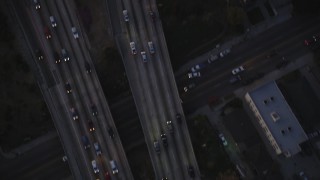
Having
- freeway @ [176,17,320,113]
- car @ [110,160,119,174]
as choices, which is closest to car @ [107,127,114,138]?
car @ [110,160,119,174]

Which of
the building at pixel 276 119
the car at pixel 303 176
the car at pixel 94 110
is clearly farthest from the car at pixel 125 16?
the car at pixel 303 176

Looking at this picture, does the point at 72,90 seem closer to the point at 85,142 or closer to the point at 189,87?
the point at 85,142

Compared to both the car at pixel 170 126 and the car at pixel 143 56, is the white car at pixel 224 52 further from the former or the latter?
the car at pixel 170 126

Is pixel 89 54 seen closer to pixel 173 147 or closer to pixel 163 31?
pixel 163 31

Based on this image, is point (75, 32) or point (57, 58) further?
point (75, 32)

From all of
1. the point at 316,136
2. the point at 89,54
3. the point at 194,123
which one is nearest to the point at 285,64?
the point at 316,136

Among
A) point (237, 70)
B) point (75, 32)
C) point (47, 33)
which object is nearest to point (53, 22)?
point (47, 33)

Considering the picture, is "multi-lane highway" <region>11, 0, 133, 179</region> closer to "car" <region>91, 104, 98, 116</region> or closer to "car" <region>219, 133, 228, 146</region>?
"car" <region>91, 104, 98, 116</region>
